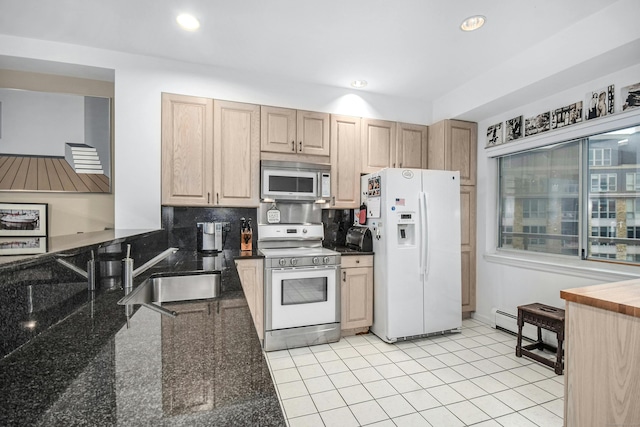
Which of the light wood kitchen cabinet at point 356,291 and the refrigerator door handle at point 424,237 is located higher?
the refrigerator door handle at point 424,237

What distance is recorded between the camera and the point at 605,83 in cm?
241

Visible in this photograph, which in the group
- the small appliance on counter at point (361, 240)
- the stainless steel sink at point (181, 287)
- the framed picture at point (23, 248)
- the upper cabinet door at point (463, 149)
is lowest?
the stainless steel sink at point (181, 287)

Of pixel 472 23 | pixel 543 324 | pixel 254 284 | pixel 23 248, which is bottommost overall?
pixel 543 324

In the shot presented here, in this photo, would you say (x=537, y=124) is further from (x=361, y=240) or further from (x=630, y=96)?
(x=361, y=240)

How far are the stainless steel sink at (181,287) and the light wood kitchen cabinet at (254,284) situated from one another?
0.74 m

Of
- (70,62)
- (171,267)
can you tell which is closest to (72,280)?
(171,267)

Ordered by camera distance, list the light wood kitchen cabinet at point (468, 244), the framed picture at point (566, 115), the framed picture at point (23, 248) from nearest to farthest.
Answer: the framed picture at point (23, 248), the framed picture at point (566, 115), the light wood kitchen cabinet at point (468, 244)

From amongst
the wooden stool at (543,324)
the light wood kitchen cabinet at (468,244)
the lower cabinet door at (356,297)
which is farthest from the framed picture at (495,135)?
the lower cabinet door at (356,297)

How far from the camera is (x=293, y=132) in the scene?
3156 mm

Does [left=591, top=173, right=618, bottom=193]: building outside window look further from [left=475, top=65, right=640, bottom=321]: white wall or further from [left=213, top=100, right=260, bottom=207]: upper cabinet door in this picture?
[left=213, top=100, right=260, bottom=207]: upper cabinet door

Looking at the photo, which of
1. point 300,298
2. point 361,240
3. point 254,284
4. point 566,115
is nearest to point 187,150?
point 254,284

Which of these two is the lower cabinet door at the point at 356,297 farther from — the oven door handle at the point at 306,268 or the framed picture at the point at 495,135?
the framed picture at the point at 495,135

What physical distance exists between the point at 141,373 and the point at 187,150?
2.46 meters

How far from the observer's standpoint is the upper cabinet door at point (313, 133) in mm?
3186
